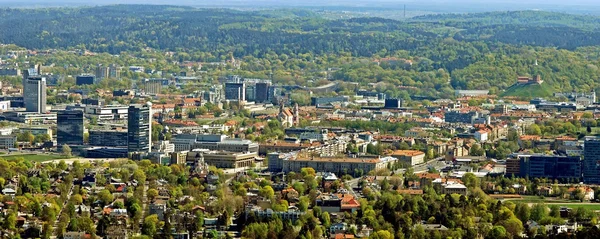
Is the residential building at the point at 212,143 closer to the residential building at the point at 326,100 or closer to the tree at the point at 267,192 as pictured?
the tree at the point at 267,192

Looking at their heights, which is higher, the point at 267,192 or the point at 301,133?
the point at 267,192

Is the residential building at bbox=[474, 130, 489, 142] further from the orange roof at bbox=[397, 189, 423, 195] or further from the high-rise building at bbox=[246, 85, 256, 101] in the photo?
the high-rise building at bbox=[246, 85, 256, 101]

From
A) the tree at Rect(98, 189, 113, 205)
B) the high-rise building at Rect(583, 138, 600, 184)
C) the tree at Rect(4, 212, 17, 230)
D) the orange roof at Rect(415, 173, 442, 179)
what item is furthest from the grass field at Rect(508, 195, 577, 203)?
the tree at Rect(4, 212, 17, 230)

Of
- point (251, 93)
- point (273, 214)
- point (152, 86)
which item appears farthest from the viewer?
point (152, 86)

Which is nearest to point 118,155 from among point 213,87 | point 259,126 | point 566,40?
point 259,126

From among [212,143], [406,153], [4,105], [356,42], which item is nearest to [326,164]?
[406,153]

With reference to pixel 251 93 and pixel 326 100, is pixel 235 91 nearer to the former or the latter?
pixel 251 93
